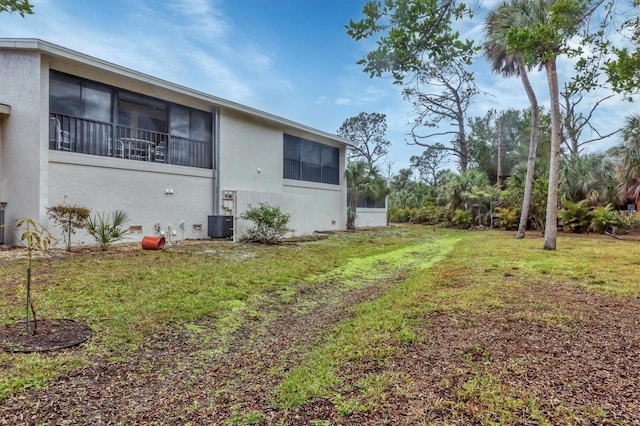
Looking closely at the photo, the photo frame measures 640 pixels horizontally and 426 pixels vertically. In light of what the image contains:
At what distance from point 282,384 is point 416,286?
3.89 metres

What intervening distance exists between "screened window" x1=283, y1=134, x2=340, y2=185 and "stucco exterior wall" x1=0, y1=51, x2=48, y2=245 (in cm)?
962

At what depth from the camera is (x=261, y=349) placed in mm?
3854

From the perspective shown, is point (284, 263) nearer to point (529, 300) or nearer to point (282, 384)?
point (529, 300)

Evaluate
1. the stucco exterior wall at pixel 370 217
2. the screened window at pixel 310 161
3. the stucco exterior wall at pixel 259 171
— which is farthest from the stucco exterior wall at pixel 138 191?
the stucco exterior wall at pixel 370 217

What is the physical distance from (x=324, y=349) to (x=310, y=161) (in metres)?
15.5

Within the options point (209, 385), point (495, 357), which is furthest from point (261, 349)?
point (495, 357)

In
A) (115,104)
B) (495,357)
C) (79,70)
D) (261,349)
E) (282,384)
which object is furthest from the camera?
(115,104)

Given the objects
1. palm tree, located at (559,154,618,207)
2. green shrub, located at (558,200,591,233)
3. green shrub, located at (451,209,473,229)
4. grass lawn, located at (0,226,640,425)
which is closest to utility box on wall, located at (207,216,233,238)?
grass lawn, located at (0,226,640,425)

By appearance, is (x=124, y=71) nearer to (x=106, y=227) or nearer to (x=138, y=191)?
(x=138, y=191)

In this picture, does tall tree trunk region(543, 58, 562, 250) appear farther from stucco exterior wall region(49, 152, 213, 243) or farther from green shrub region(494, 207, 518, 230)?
stucco exterior wall region(49, 152, 213, 243)

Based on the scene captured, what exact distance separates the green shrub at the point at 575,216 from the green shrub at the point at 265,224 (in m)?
14.2

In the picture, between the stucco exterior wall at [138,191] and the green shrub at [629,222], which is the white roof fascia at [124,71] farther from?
the green shrub at [629,222]

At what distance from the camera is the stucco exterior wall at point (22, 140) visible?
896 centimetres

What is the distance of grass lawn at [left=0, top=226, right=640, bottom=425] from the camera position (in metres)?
2.55
